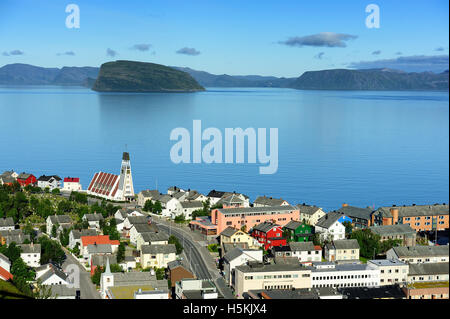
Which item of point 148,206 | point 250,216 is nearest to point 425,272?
point 250,216

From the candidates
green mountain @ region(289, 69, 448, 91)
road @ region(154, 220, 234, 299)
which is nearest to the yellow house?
road @ region(154, 220, 234, 299)

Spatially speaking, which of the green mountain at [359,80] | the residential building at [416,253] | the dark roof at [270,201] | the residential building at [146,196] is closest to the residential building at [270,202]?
the dark roof at [270,201]

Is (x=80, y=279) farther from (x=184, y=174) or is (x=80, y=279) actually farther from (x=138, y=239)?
(x=184, y=174)

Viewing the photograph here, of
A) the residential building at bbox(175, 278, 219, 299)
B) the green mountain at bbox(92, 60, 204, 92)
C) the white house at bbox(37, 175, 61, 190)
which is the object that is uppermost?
the green mountain at bbox(92, 60, 204, 92)

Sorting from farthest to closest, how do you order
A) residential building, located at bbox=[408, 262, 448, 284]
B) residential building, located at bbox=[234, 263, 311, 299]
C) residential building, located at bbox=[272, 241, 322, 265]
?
residential building, located at bbox=[272, 241, 322, 265]
residential building, located at bbox=[234, 263, 311, 299]
residential building, located at bbox=[408, 262, 448, 284]

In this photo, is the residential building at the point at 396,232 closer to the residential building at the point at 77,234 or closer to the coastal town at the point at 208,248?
the coastal town at the point at 208,248

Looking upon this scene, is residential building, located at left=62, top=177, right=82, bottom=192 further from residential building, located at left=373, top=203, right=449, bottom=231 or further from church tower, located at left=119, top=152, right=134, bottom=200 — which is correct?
residential building, located at left=373, top=203, right=449, bottom=231
